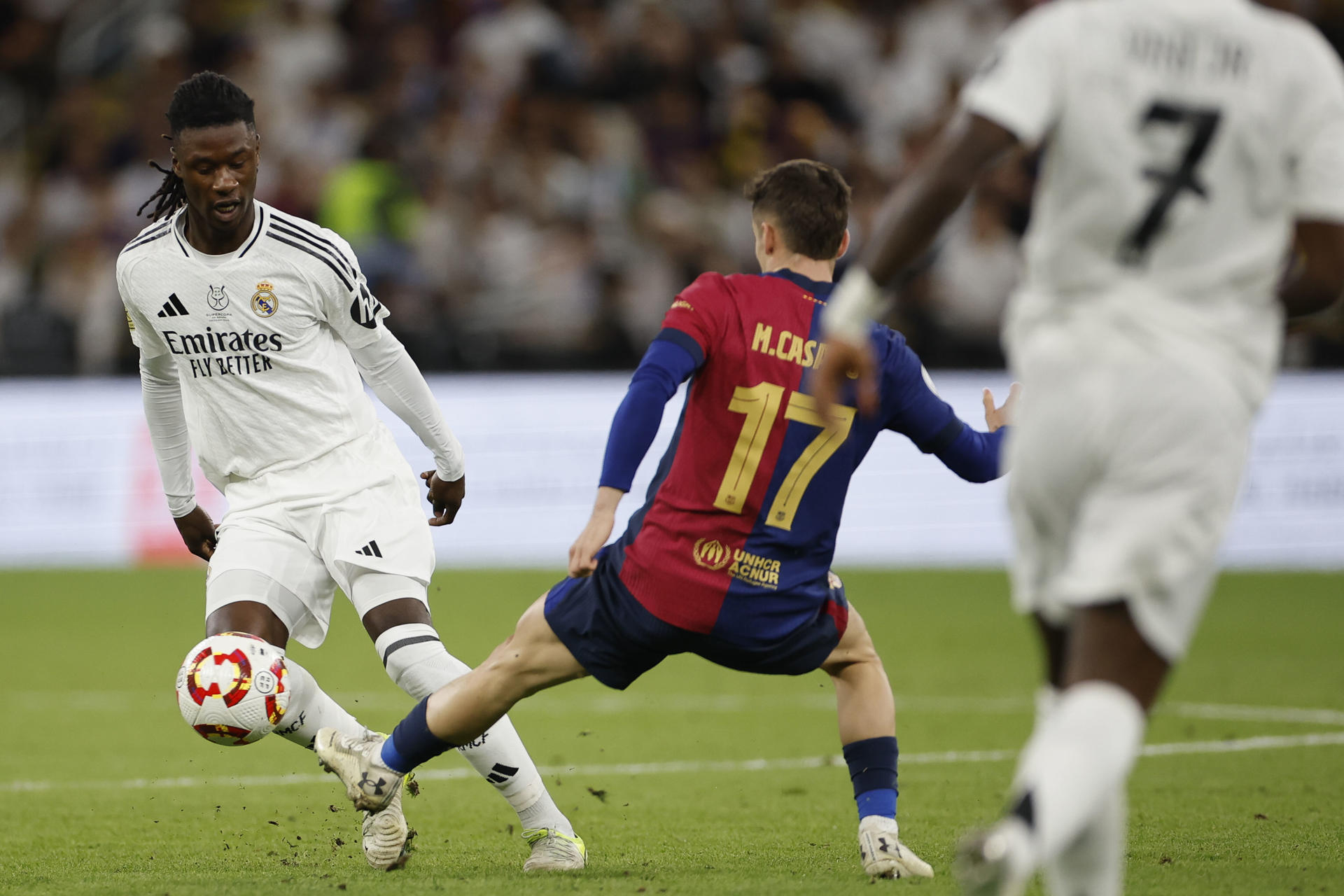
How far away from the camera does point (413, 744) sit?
15.3 ft

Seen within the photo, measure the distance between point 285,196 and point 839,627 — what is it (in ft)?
39.4

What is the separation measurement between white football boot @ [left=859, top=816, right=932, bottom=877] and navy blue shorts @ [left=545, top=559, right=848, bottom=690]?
0.51 m

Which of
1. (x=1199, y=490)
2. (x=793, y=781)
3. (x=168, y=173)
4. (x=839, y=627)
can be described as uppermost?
(x=168, y=173)

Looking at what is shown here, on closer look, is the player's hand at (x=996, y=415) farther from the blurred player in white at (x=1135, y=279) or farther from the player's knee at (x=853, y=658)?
the blurred player in white at (x=1135, y=279)

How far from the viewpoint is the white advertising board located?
44.7 ft

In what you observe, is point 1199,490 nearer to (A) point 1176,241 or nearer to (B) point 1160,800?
(A) point 1176,241

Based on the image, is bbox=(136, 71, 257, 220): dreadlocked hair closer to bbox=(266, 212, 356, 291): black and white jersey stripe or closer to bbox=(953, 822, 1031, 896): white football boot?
bbox=(266, 212, 356, 291): black and white jersey stripe

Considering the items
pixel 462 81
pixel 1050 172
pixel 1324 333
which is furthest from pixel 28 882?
pixel 462 81

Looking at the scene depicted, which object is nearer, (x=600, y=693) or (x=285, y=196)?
(x=600, y=693)

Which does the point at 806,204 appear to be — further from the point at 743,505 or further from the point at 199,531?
the point at 199,531

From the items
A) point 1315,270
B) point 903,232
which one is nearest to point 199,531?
point 903,232

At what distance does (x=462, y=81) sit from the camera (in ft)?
55.7

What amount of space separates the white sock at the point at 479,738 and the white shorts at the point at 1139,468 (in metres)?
2.26

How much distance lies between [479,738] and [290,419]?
1118mm
